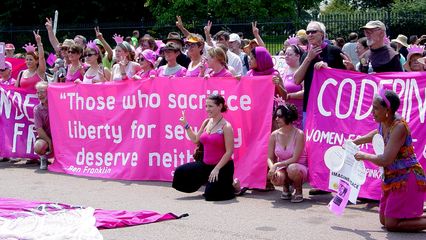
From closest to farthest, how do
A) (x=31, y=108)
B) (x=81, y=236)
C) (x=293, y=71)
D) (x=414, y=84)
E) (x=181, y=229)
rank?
(x=81, y=236) → (x=181, y=229) → (x=414, y=84) → (x=293, y=71) → (x=31, y=108)

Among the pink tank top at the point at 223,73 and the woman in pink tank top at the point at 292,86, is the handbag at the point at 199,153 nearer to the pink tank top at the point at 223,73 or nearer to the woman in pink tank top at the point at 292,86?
the pink tank top at the point at 223,73

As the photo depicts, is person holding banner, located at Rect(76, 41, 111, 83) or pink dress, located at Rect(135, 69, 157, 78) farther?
person holding banner, located at Rect(76, 41, 111, 83)

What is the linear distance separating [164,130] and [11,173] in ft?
8.79

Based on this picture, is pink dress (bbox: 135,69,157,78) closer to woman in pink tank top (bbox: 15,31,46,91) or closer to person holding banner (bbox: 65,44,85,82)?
person holding banner (bbox: 65,44,85,82)

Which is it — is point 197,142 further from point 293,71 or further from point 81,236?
point 81,236

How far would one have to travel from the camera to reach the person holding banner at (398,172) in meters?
6.70

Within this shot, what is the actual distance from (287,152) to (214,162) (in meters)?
0.95

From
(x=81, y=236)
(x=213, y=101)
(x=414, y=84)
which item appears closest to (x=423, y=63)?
(x=414, y=84)

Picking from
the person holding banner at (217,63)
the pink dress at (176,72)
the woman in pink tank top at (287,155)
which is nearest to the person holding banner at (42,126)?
the pink dress at (176,72)

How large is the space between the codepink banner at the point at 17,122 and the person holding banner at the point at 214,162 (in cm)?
394

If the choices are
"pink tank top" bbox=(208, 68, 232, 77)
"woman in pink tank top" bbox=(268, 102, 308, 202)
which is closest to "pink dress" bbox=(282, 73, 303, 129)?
"woman in pink tank top" bbox=(268, 102, 308, 202)

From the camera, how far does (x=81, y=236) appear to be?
6.51 meters

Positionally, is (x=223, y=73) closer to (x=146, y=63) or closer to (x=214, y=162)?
(x=214, y=162)

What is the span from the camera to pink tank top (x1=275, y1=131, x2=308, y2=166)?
8375mm
